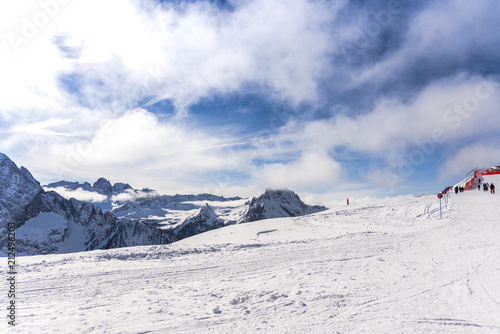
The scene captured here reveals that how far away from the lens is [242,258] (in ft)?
50.9

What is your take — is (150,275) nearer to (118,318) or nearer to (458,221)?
(118,318)

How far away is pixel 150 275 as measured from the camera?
1275 centimetres

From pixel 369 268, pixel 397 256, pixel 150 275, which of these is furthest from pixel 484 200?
pixel 150 275

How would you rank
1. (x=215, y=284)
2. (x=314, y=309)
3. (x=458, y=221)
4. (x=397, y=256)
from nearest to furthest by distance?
(x=314, y=309) < (x=215, y=284) < (x=397, y=256) < (x=458, y=221)

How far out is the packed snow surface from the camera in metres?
7.09

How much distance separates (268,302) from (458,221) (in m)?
23.3

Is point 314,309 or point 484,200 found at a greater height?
point 484,200

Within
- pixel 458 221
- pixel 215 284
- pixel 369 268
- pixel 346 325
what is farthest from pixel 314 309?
pixel 458 221

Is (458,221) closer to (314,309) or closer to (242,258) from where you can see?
(242,258)

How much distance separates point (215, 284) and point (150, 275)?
3.86 m

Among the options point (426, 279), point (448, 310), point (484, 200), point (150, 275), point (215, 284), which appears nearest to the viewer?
point (448, 310)

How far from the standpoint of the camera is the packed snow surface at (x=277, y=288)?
709cm

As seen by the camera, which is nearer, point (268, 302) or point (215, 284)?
point (268, 302)

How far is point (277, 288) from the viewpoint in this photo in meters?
9.81
